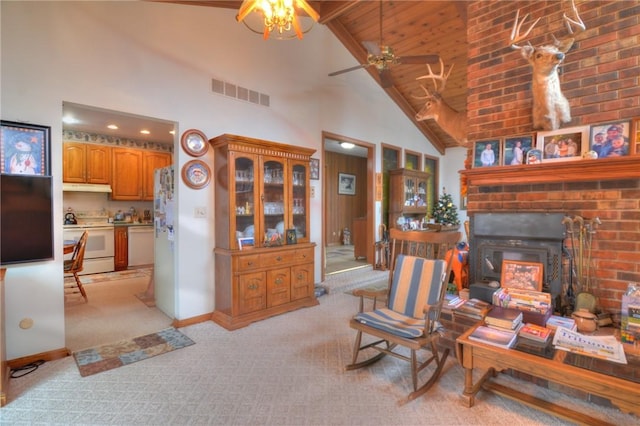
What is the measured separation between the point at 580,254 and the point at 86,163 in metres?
7.36

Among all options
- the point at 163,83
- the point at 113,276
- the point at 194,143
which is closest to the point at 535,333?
the point at 194,143

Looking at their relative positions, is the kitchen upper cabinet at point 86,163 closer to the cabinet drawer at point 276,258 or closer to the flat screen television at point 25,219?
the flat screen television at point 25,219

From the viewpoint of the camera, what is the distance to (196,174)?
332 centimetres

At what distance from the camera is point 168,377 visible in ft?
7.47

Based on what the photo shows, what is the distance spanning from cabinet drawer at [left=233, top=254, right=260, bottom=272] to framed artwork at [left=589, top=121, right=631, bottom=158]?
3.04 metres

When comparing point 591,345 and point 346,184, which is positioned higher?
point 346,184

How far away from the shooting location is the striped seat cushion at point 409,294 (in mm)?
2268

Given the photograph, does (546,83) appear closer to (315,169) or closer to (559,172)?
(559,172)

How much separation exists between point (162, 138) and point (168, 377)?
536 centimetres

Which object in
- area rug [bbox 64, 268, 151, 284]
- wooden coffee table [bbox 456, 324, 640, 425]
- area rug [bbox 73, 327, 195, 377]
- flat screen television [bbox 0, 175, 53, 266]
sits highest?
flat screen television [bbox 0, 175, 53, 266]

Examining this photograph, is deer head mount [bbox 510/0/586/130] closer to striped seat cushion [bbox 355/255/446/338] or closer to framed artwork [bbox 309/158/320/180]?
striped seat cushion [bbox 355/255/446/338]

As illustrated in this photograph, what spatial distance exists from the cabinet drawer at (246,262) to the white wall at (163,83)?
457mm

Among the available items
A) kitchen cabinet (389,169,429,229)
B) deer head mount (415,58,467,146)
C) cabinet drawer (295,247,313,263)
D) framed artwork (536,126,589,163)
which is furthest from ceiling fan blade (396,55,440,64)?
kitchen cabinet (389,169,429,229)

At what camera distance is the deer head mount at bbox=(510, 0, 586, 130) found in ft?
7.35
